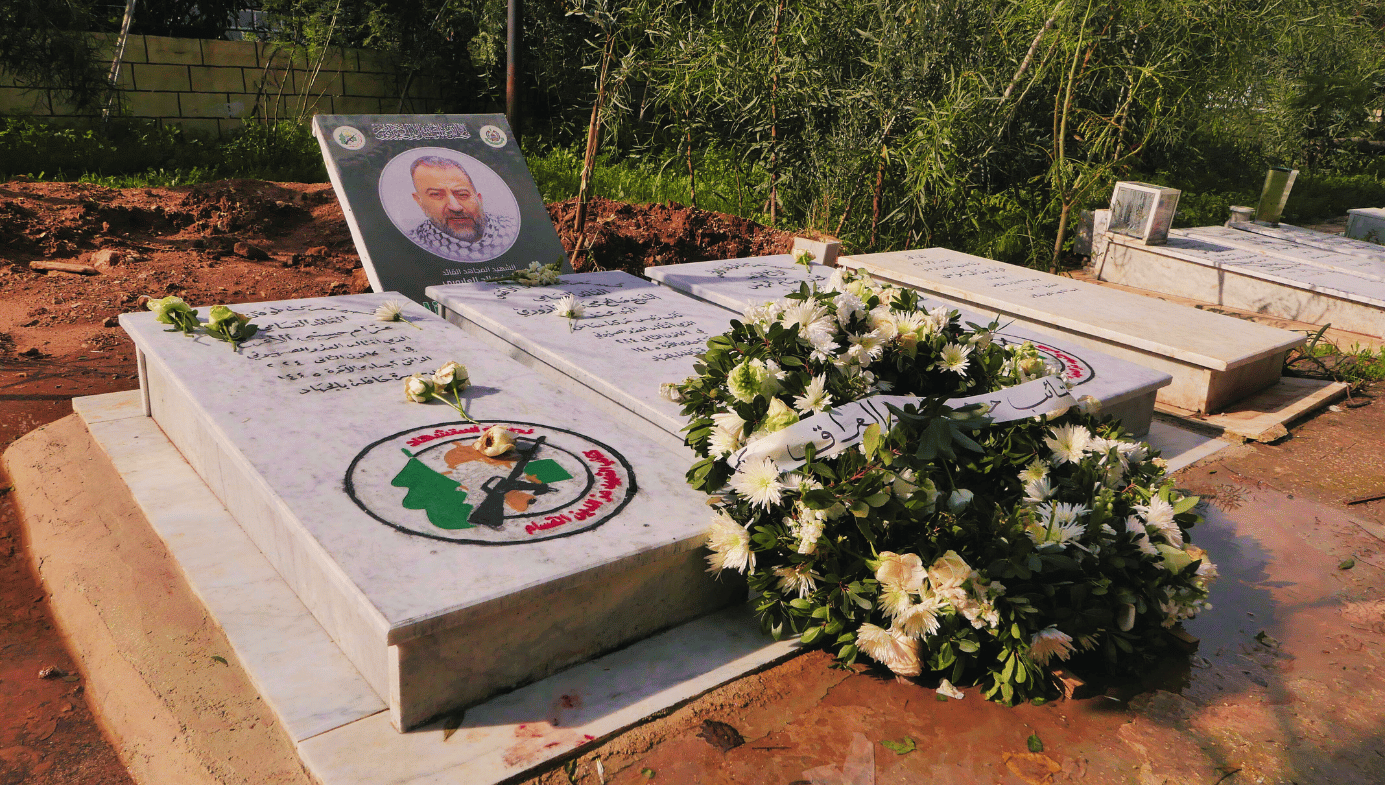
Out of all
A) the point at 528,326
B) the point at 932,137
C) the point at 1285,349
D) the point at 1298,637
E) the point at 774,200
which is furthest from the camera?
the point at 774,200

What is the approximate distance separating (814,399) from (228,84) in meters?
7.99

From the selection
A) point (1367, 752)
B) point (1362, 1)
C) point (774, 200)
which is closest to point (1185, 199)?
point (774, 200)

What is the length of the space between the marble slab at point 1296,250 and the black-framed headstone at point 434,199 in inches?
201

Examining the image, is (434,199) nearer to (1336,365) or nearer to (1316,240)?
(1336,365)

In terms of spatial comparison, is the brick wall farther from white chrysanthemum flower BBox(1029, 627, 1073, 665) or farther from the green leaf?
white chrysanthemum flower BBox(1029, 627, 1073, 665)

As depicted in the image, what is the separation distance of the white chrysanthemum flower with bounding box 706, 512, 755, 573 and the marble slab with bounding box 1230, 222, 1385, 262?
680cm

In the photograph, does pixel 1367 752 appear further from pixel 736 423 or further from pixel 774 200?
pixel 774 200

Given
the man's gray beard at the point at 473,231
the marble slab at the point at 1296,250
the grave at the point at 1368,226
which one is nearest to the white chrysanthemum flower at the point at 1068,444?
the man's gray beard at the point at 473,231

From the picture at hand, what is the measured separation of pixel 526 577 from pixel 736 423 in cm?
62

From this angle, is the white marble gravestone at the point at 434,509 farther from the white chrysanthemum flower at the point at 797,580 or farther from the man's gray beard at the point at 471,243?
the man's gray beard at the point at 471,243

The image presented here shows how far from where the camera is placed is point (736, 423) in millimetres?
2158

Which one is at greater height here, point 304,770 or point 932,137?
point 932,137

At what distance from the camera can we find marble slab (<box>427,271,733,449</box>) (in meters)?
3.00

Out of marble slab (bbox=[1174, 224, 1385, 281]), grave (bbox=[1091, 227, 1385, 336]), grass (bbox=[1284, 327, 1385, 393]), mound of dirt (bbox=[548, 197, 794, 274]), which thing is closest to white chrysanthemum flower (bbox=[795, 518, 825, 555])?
mound of dirt (bbox=[548, 197, 794, 274])
